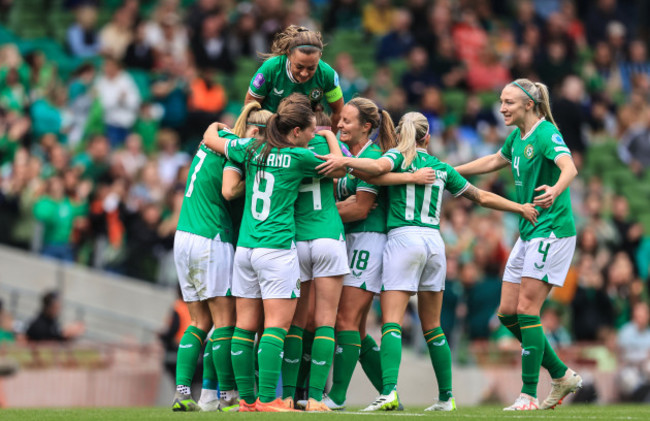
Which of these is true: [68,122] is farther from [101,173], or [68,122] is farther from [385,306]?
[385,306]

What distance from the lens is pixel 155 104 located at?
18.2 meters

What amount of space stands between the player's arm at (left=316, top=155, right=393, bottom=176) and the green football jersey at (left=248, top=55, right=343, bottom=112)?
95 cm

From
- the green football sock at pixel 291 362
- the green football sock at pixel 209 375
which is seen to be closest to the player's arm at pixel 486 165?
the green football sock at pixel 291 362

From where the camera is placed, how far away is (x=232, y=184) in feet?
30.5

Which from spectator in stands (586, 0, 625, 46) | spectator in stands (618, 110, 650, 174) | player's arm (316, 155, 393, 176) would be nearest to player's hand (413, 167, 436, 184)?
player's arm (316, 155, 393, 176)

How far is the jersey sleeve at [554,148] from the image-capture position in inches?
376

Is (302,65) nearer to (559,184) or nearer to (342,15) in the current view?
(559,184)

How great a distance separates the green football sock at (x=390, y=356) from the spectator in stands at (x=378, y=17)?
12255 millimetres

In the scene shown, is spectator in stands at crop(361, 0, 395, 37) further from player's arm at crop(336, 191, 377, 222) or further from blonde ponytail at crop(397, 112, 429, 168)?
player's arm at crop(336, 191, 377, 222)

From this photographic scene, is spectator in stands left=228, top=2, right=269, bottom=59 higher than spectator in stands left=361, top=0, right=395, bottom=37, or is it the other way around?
spectator in stands left=361, top=0, right=395, bottom=37

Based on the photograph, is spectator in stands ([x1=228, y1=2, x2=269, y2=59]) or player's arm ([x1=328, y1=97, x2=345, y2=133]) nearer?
player's arm ([x1=328, y1=97, x2=345, y2=133])

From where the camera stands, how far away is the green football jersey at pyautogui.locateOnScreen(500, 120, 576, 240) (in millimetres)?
9641

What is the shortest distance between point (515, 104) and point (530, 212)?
0.91 metres

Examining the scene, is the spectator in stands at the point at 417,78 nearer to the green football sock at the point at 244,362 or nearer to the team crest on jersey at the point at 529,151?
the team crest on jersey at the point at 529,151
